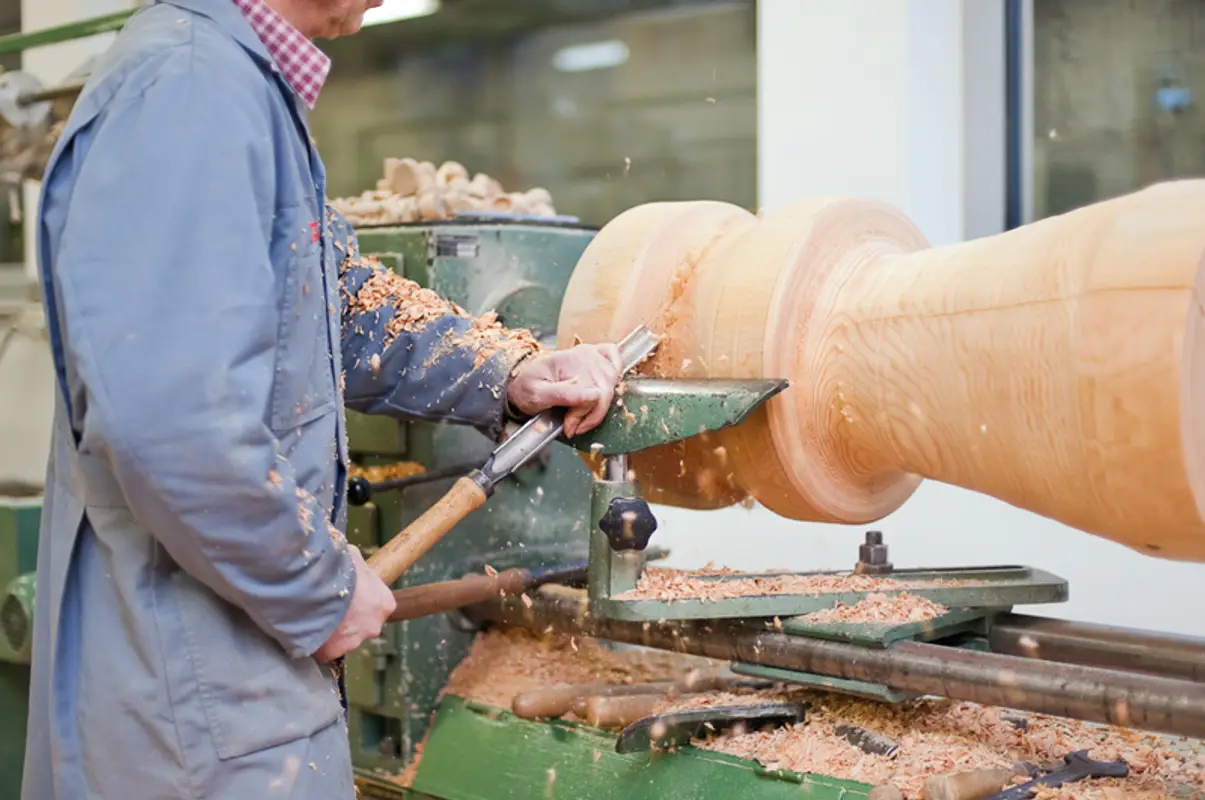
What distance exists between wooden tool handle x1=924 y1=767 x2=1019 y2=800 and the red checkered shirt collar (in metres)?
1.12

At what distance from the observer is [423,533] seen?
5.29ft

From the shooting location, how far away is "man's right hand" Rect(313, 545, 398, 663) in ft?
4.57

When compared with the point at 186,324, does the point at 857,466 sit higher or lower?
lower

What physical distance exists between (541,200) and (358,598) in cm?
144

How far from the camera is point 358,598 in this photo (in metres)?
1.40

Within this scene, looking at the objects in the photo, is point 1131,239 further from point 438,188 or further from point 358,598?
point 438,188

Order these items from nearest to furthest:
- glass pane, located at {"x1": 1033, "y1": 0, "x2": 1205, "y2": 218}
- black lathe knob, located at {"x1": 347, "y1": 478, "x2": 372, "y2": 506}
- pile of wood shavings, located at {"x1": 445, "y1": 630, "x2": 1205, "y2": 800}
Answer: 1. pile of wood shavings, located at {"x1": 445, "y1": 630, "x2": 1205, "y2": 800}
2. black lathe knob, located at {"x1": 347, "y1": 478, "x2": 372, "y2": 506}
3. glass pane, located at {"x1": 1033, "y1": 0, "x2": 1205, "y2": 218}

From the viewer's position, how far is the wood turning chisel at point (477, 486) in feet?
5.22

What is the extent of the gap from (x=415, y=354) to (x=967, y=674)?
2.95 ft

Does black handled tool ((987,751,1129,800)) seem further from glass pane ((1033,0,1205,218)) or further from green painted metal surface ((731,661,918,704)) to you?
glass pane ((1033,0,1205,218))

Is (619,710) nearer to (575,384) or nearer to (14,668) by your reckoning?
(575,384)

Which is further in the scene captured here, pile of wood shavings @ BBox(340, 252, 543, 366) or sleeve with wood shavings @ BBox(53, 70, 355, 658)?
pile of wood shavings @ BBox(340, 252, 543, 366)

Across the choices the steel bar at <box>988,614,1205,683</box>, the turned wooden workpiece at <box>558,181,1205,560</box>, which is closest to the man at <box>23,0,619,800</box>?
the turned wooden workpiece at <box>558,181,1205,560</box>

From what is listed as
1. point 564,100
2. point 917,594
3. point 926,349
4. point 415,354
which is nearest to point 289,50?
point 415,354
